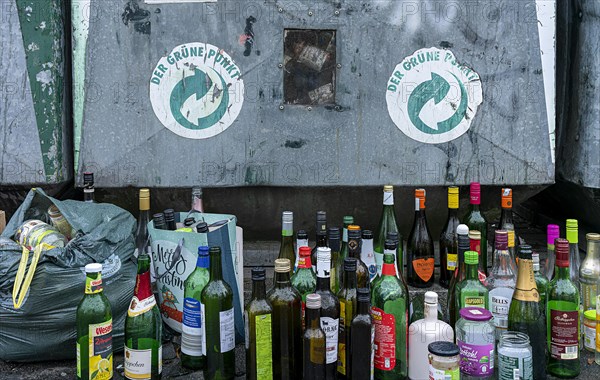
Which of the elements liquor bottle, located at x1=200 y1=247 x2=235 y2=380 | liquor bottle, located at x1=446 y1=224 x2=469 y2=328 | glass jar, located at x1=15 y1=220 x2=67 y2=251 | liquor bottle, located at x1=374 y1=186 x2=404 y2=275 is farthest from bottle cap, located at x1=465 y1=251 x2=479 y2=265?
glass jar, located at x1=15 y1=220 x2=67 y2=251

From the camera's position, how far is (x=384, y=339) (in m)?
2.46

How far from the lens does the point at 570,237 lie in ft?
9.42

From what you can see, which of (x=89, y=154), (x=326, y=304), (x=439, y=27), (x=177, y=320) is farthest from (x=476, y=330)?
(x=89, y=154)

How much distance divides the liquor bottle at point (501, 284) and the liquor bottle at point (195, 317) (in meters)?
1.24

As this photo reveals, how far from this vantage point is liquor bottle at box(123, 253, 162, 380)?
2.42 m

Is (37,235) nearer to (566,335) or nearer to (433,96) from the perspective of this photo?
(433,96)

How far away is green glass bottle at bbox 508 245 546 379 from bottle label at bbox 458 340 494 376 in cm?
23

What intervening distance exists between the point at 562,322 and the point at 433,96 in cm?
144

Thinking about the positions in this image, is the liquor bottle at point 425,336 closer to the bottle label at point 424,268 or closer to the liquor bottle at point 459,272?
the liquor bottle at point 459,272

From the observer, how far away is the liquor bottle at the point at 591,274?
9.61 feet

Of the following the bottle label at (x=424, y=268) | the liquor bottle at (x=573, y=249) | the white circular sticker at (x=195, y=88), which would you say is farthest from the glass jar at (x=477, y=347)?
the white circular sticker at (x=195, y=88)

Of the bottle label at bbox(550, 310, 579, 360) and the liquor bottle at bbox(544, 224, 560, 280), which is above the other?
the liquor bottle at bbox(544, 224, 560, 280)

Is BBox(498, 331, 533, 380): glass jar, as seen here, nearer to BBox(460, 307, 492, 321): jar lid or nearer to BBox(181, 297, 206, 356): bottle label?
BBox(460, 307, 492, 321): jar lid

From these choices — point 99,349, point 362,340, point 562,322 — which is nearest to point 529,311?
point 562,322
